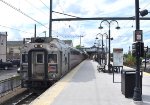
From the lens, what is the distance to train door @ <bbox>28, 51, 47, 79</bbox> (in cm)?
2427

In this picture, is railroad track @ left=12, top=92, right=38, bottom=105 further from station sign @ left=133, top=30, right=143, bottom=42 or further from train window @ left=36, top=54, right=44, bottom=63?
station sign @ left=133, top=30, right=143, bottom=42

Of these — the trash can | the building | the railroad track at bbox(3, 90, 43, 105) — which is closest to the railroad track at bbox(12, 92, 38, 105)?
the railroad track at bbox(3, 90, 43, 105)

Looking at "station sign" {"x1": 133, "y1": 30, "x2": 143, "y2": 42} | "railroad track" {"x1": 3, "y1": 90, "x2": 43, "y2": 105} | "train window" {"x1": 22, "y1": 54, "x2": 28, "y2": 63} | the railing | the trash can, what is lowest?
"railroad track" {"x1": 3, "y1": 90, "x2": 43, "y2": 105}

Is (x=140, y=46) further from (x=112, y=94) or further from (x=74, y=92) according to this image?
(x=74, y=92)

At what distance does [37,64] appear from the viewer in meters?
24.4

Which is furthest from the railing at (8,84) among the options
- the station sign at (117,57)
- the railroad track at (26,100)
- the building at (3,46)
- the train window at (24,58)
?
the building at (3,46)

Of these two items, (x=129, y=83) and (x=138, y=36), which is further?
(x=129, y=83)

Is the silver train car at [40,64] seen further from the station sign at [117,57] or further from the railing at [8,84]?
the station sign at [117,57]

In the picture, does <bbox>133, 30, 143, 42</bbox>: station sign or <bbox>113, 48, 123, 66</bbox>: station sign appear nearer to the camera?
<bbox>133, 30, 143, 42</bbox>: station sign

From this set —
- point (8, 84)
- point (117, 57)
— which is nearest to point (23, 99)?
point (8, 84)

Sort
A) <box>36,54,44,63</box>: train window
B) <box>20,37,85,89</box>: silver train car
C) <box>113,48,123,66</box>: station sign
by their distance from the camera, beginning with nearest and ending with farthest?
<box>20,37,85,89</box>: silver train car, <box>36,54,44,63</box>: train window, <box>113,48,123,66</box>: station sign

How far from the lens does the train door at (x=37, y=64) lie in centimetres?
2427

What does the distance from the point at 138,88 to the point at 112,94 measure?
2.35 metres

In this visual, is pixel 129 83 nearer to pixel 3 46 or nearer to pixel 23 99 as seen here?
pixel 23 99
